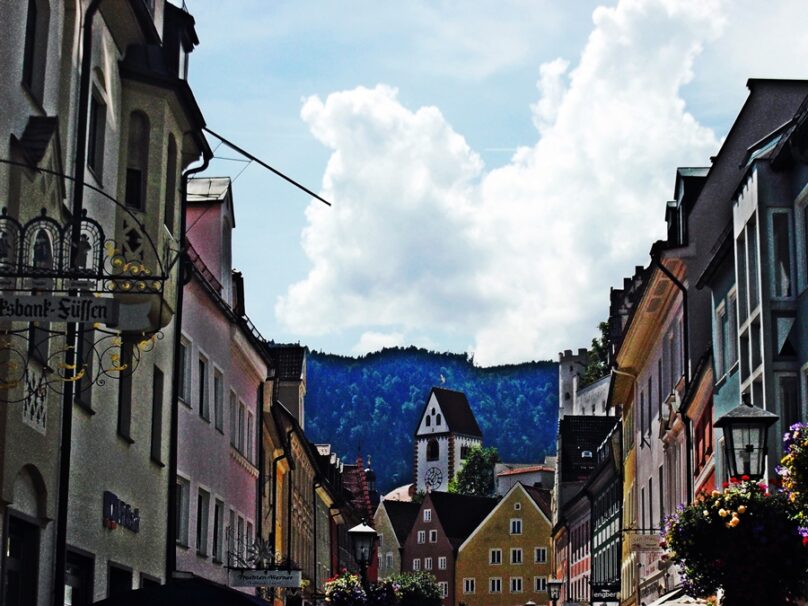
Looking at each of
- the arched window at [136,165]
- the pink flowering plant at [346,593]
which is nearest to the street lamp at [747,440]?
the arched window at [136,165]

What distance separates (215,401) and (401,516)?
114 metres

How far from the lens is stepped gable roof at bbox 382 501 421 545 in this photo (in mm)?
142750

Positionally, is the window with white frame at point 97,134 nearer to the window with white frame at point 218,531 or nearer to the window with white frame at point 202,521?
the window with white frame at point 202,521

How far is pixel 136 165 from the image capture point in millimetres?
23578

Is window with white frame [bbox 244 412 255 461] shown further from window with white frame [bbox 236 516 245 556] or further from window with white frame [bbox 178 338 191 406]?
window with white frame [bbox 178 338 191 406]

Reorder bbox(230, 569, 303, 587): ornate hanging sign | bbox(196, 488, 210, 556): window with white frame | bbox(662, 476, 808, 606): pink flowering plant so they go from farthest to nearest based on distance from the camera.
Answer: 1. bbox(230, 569, 303, 587): ornate hanging sign
2. bbox(196, 488, 210, 556): window with white frame
3. bbox(662, 476, 808, 606): pink flowering plant

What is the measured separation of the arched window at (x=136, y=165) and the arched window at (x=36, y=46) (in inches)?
211

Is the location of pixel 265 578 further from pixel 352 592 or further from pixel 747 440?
pixel 747 440

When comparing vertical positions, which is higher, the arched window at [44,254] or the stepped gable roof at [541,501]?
the stepped gable roof at [541,501]

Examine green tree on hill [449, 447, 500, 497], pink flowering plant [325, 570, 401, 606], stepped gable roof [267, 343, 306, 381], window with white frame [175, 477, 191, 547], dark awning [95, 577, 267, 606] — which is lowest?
dark awning [95, 577, 267, 606]

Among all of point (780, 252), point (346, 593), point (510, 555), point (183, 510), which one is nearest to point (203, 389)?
point (183, 510)

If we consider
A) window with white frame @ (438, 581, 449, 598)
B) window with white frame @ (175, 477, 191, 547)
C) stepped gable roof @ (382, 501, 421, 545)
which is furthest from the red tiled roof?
window with white frame @ (175, 477, 191, 547)

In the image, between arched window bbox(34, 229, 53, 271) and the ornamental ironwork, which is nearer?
the ornamental ironwork

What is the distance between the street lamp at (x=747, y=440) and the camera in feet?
55.2
